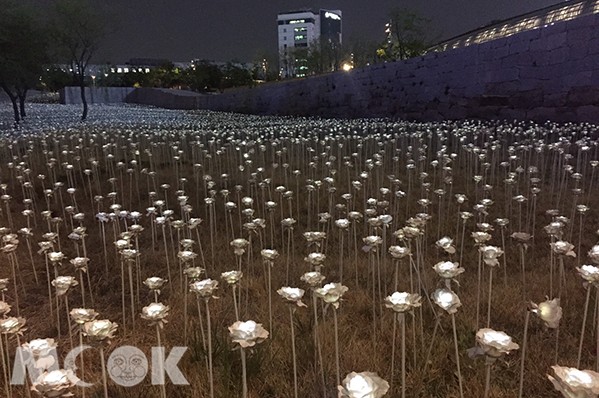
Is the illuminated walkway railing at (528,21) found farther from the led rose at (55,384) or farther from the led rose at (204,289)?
the led rose at (55,384)

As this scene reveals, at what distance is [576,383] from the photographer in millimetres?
1365

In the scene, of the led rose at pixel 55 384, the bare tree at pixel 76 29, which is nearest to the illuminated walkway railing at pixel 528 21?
the bare tree at pixel 76 29

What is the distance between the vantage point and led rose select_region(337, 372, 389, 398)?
4.54 ft

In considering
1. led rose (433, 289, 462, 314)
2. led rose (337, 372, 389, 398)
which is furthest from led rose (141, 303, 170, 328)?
led rose (433, 289, 462, 314)

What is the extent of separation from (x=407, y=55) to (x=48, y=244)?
182 feet

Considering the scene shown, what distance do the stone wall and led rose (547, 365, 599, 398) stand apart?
1330 cm

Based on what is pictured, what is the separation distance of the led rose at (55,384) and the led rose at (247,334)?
1.99 feet

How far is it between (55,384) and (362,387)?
1049mm

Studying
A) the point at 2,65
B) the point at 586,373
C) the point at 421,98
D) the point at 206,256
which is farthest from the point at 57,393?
the point at 2,65

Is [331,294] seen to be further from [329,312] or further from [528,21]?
[528,21]

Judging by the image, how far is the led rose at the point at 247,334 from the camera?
181 centimetres

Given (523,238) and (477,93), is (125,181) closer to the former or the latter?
(523,238)

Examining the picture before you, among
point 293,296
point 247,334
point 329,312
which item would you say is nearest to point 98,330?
point 247,334

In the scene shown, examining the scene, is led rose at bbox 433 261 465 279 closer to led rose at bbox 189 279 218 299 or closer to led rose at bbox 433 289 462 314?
led rose at bbox 433 289 462 314
